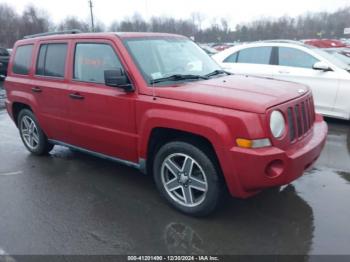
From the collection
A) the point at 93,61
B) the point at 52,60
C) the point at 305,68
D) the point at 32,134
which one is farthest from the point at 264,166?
the point at 305,68

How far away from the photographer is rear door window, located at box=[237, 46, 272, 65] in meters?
8.02

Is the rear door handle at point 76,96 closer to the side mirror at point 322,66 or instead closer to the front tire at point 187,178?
the front tire at point 187,178

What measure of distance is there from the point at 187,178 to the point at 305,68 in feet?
15.7

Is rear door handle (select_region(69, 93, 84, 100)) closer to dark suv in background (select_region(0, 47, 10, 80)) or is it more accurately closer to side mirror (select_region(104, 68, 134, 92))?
side mirror (select_region(104, 68, 134, 92))

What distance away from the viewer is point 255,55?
822cm

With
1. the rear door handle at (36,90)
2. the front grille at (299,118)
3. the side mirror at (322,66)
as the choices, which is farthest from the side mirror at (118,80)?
the side mirror at (322,66)

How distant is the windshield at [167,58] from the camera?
13.7 feet

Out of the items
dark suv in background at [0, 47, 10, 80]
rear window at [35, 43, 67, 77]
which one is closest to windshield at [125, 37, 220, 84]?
rear window at [35, 43, 67, 77]

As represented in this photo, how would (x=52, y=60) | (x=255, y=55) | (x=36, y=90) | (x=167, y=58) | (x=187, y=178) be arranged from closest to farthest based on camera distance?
1. (x=187, y=178)
2. (x=167, y=58)
3. (x=52, y=60)
4. (x=36, y=90)
5. (x=255, y=55)

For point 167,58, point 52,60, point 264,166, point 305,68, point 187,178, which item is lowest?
point 187,178

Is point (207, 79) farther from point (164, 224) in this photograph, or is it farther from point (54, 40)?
point (54, 40)

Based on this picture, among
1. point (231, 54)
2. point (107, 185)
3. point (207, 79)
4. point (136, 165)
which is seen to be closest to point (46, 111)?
point (107, 185)

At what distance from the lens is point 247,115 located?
3262 millimetres

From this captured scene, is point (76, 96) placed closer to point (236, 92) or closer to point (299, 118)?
point (236, 92)
